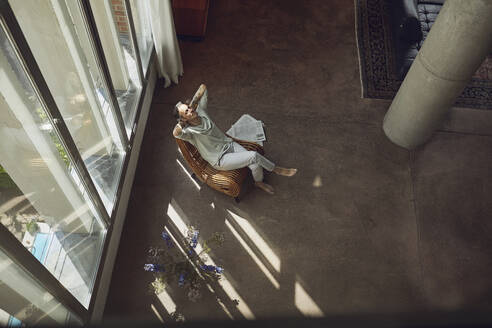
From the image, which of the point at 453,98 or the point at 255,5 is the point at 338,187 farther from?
the point at 255,5

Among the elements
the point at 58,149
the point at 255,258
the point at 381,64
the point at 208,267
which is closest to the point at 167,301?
the point at 208,267

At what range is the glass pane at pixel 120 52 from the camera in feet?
11.7

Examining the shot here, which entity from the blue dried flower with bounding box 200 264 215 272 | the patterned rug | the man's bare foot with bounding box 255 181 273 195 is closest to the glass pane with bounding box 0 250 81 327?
the blue dried flower with bounding box 200 264 215 272

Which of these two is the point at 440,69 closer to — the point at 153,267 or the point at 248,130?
the point at 248,130

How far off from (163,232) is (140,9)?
2219mm

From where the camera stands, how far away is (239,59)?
5.45 metres

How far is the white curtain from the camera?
4406 millimetres

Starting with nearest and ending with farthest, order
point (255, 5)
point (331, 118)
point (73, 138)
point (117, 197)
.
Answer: point (73, 138) < point (117, 197) < point (331, 118) < point (255, 5)

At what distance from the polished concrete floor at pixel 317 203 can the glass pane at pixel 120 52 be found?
1.73ft

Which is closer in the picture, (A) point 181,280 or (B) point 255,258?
(A) point 181,280

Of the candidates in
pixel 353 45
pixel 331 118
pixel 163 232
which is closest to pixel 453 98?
pixel 331 118

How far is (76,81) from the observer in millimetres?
2963

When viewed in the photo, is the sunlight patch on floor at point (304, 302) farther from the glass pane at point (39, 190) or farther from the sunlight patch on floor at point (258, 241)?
the glass pane at point (39, 190)

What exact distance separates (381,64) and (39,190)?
14.4ft
